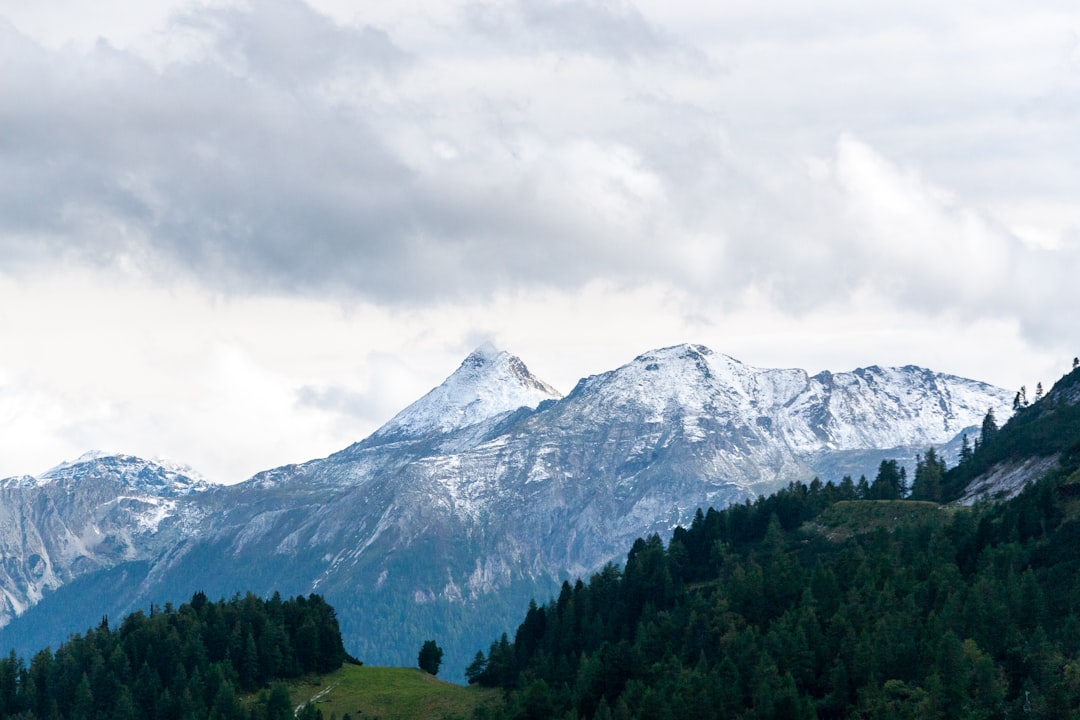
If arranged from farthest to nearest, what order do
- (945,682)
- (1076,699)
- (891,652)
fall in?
(891,652)
(945,682)
(1076,699)

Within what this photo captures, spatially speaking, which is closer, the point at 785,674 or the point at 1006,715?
the point at 1006,715

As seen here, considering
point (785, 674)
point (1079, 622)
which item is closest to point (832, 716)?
point (785, 674)

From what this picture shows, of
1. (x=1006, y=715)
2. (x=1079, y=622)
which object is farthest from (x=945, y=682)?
(x=1079, y=622)

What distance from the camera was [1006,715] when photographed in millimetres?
172500

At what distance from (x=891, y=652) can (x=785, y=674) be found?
44.5 ft

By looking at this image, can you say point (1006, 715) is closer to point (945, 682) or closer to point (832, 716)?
point (945, 682)

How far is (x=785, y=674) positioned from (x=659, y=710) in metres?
17.0

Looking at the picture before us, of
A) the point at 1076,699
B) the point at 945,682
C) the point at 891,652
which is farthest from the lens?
the point at 891,652

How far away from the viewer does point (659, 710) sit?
654 feet

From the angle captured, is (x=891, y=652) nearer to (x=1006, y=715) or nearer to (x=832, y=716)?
(x=832, y=716)

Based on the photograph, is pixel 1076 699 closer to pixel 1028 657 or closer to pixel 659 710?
pixel 1028 657

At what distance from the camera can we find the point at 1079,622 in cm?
19612

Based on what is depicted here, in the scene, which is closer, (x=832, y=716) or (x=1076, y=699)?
(x=1076, y=699)

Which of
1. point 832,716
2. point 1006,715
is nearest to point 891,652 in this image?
point 832,716
